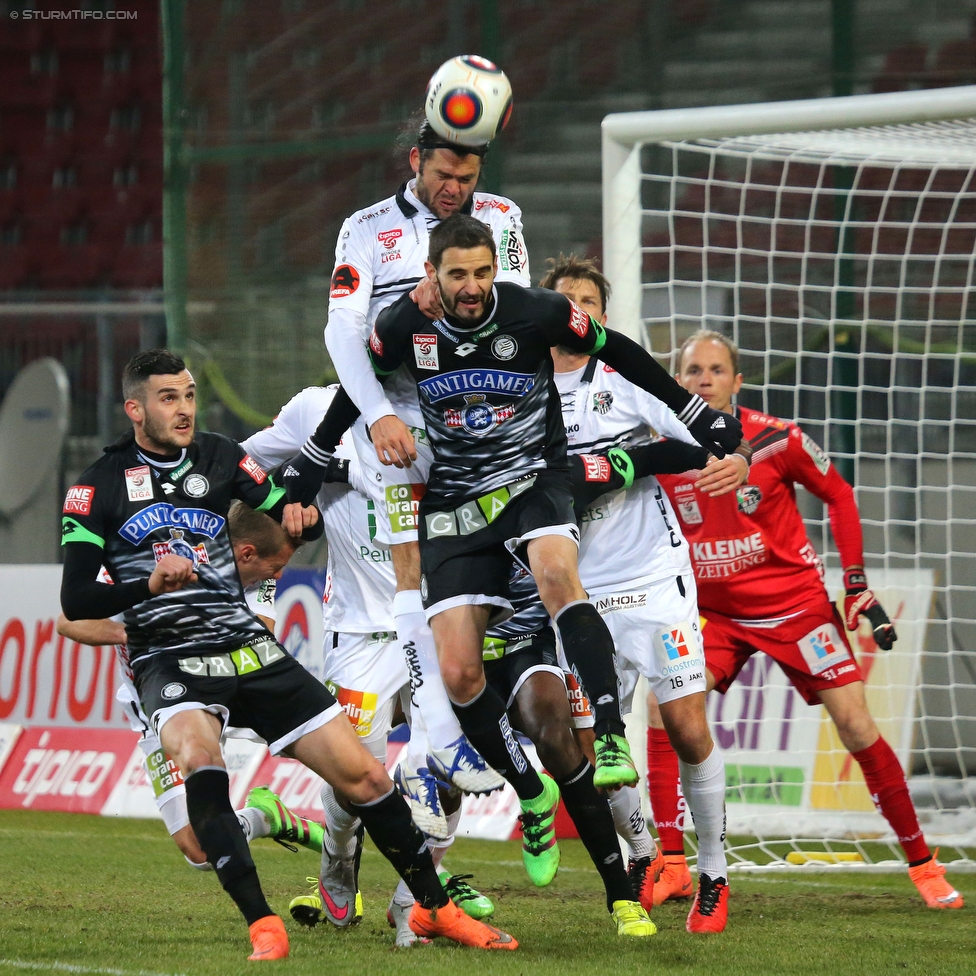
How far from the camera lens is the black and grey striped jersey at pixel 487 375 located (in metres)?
4.81

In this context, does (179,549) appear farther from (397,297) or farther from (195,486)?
(397,297)

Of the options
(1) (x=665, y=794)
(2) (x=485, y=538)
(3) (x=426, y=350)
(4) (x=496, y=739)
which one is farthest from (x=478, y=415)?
(1) (x=665, y=794)

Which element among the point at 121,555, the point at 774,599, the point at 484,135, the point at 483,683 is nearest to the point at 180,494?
the point at 121,555

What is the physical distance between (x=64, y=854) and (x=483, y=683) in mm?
3186

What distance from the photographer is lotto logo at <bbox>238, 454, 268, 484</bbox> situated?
5023mm

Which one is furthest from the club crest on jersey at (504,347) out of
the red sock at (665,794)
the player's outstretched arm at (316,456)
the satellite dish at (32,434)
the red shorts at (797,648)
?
the satellite dish at (32,434)

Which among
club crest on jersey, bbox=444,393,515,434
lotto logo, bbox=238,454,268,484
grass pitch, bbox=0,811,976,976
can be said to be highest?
club crest on jersey, bbox=444,393,515,434

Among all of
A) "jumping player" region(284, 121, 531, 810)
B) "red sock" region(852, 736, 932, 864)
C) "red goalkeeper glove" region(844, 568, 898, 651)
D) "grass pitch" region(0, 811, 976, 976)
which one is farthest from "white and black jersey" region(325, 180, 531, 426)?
"red sock" region(852, 736, 932, 864)

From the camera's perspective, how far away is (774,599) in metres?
6.14

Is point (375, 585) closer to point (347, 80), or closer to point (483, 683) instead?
point (483, 683)

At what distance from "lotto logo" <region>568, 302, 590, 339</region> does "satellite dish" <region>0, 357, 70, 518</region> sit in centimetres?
649

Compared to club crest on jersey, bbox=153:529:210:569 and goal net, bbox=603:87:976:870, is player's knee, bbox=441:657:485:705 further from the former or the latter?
goal net, bbox=603:87:976:870

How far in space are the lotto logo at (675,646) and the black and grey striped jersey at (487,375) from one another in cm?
89

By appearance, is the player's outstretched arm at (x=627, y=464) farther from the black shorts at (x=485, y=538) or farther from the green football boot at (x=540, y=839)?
the green football boot at (x=540, y=839)
